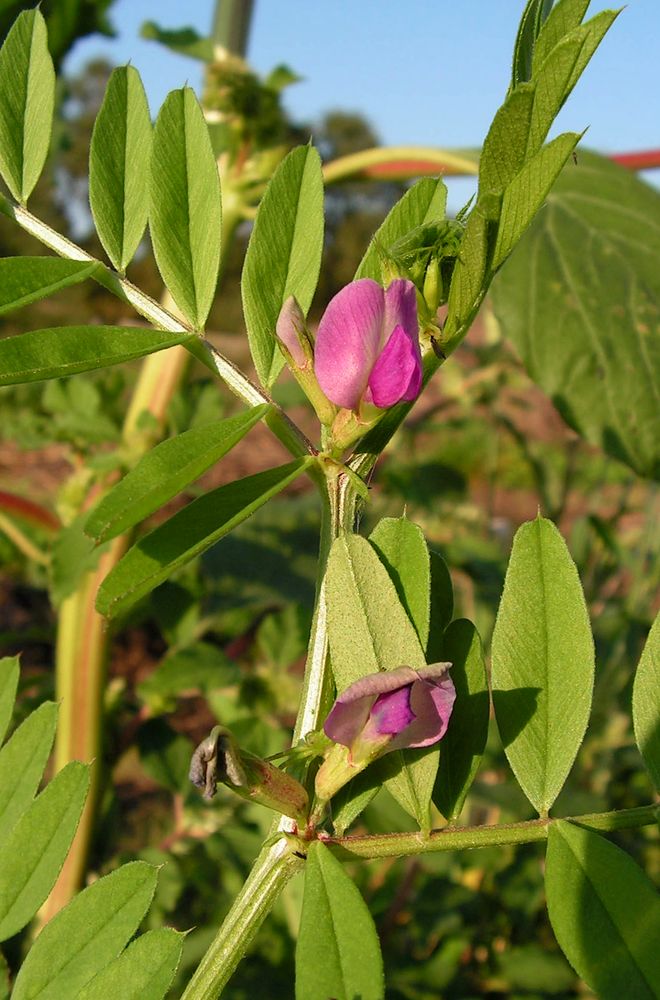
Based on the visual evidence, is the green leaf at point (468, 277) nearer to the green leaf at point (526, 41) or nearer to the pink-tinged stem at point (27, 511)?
the green leaf at point (526, 41)

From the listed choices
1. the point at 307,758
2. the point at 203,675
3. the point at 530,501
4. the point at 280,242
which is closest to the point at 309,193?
the point at 280,242

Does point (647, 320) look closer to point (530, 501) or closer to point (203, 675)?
point (203, 675)

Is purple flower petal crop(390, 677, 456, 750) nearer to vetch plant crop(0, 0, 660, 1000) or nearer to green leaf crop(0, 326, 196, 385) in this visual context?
vetch plant crop(0, 0, 660, 1000)

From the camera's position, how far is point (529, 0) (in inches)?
13.4

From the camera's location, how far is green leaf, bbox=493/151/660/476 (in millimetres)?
919

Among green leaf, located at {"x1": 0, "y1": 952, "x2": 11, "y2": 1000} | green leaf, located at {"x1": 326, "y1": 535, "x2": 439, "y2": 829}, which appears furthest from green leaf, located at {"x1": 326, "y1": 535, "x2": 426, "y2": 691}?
green leaf, located at {"x1": 0, "y1": 952, "x2": 11, "y2": 1000}

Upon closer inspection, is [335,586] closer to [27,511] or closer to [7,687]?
[7,687]

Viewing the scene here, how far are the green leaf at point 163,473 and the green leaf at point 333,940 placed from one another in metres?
0.12

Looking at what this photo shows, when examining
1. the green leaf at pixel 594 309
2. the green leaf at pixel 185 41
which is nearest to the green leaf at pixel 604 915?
the green leaf at pixel 594 309

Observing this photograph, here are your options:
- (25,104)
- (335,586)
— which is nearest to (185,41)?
(25,104)

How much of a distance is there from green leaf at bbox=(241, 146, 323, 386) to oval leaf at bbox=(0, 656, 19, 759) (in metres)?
0.16

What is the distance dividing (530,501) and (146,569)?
16.3 feet

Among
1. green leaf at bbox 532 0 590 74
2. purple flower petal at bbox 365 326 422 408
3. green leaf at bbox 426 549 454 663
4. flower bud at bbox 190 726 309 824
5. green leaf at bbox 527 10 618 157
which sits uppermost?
green leaf at bbox 532 0 590 74

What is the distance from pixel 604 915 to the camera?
1.01ft
